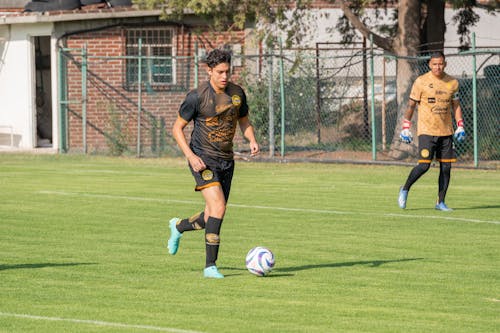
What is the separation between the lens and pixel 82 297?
9352 millimetres

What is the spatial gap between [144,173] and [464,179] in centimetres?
660

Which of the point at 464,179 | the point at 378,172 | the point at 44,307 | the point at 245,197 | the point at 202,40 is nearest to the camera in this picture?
the point at 44,307

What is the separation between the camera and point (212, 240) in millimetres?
10477

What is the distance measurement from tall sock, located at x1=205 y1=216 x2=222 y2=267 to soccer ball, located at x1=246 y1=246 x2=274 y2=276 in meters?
0.32

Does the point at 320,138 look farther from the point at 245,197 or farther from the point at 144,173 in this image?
the point at 245,197

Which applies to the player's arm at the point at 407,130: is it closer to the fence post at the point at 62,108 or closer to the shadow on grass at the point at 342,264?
the shadow on grass at the point at 342,264

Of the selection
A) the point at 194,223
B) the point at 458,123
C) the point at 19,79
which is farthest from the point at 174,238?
the point at 19,79

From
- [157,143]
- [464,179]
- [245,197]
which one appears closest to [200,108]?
[245,197]

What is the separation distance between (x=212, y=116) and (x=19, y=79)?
74.3ft

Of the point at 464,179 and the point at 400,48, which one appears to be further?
the point at 400,48

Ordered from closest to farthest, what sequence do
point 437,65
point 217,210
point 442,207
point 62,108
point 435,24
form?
point 217,210
point 437,65
point 442,207
point 435,24
point 62,108

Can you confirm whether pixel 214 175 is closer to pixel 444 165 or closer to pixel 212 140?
pixel 212 140

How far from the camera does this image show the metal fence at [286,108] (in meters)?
28.0

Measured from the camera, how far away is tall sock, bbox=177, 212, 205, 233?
36.3 feet
